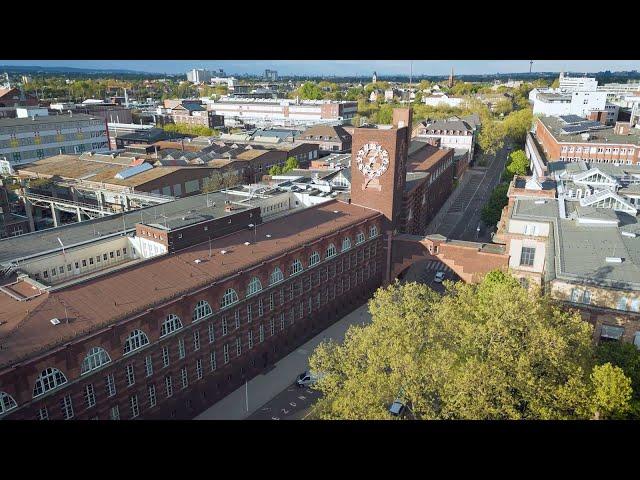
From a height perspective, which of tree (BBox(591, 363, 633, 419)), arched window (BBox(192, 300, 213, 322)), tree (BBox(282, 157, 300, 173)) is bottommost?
tree (BBox(282, 157, 300, 173))

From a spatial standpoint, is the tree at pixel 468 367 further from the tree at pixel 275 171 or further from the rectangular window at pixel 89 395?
the tree at pixel 275 171

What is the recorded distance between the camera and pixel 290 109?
151375 mm

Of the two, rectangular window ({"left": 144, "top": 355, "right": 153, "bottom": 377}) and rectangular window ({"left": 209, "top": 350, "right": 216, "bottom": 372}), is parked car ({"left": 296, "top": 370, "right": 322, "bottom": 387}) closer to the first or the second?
rectangular window ({"left": 209, "top": 350, "right": 216, "bottom": 372})

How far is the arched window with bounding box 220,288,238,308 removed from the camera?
35.6 meters

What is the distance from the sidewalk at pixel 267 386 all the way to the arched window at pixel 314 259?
285 inches

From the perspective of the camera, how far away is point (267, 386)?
38844 mm

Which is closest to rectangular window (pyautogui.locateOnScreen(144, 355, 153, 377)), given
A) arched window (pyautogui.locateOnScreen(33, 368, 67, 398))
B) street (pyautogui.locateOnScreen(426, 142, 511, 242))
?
arched window (pyautogui.locateOnScreen(33, 368, 67, 398))

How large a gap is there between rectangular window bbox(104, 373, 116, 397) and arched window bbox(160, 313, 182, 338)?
385 cm

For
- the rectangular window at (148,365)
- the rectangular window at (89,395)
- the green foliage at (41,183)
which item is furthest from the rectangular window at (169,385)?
the green foliage at (41,183)

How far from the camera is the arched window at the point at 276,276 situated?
39.8m

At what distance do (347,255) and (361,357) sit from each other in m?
22.3

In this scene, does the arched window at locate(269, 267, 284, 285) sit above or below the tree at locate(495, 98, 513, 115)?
below
